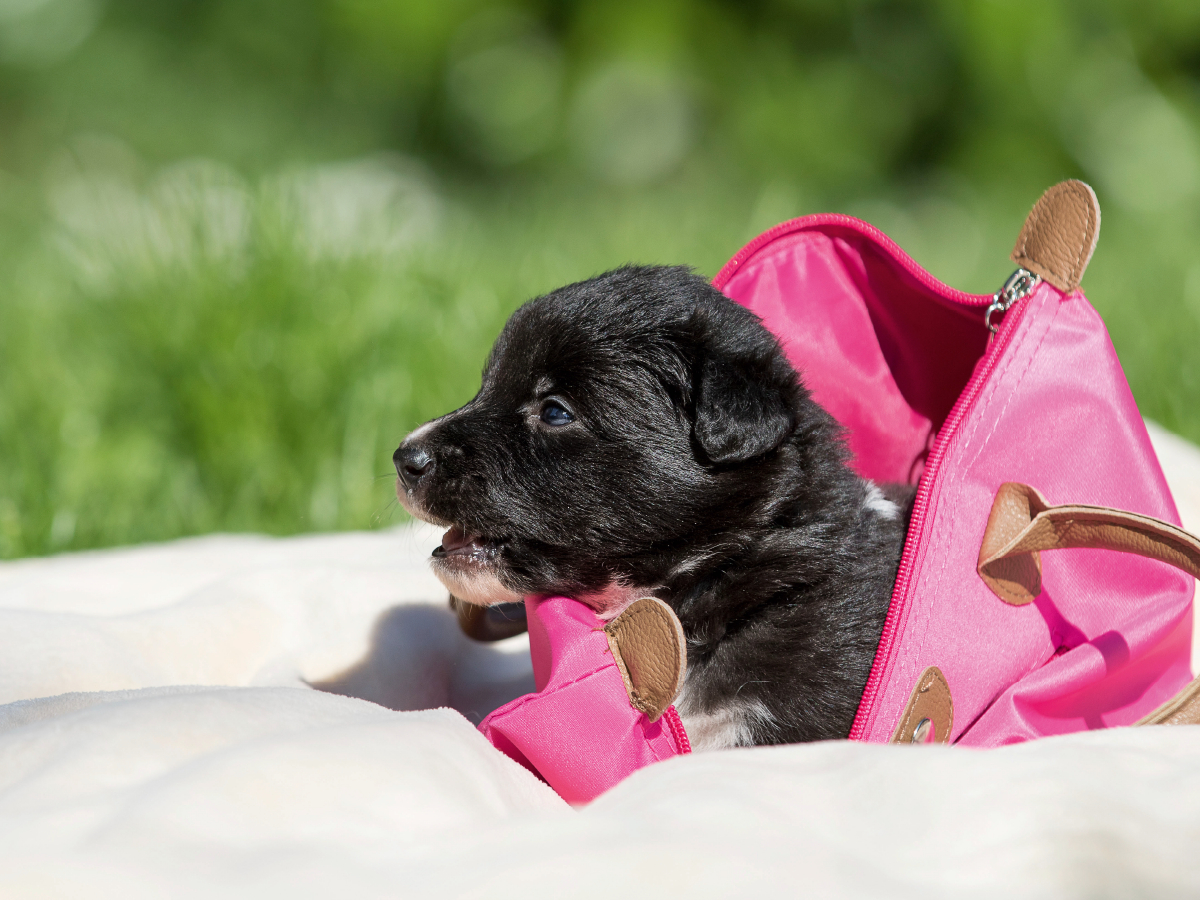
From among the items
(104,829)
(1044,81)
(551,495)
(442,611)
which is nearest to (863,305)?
(551,495)

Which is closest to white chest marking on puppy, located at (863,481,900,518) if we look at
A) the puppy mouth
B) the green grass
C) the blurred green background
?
→ the puppy mouth

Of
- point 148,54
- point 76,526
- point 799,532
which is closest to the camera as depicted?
point 799,532

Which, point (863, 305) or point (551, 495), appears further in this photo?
point (863, 305)

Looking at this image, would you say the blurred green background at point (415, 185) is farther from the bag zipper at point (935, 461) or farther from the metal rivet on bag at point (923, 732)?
the metal rivet on bag at point (923, 732)

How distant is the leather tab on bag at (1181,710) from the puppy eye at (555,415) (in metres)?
1.17

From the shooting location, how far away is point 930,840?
118cm

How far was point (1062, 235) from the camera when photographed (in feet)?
6.82

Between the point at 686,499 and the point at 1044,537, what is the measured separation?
65 cm

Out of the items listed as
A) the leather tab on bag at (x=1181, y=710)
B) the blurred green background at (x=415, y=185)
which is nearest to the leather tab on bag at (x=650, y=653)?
the leather tab on bag at (x=1181, y=710)

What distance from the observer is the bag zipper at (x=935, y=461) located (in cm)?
182

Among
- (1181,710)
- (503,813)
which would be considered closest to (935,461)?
(1181,710)

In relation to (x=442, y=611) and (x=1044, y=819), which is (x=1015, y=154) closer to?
(x=442, y=611)

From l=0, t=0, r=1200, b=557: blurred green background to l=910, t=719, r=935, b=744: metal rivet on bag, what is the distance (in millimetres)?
1957

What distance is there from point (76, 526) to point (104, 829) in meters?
2.72
